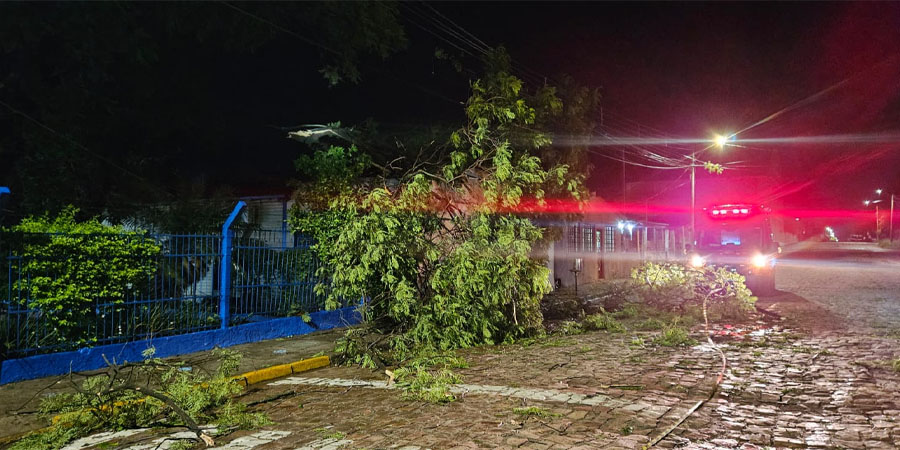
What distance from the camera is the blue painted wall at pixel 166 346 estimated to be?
7496 mm

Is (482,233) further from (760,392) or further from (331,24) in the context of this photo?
(331,24)

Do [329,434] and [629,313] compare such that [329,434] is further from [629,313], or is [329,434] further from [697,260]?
[697,260]

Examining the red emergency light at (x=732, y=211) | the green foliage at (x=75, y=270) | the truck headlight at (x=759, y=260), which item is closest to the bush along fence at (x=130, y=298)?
the green foliage at (x=75, y=270)

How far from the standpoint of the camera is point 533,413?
5852 millimetres

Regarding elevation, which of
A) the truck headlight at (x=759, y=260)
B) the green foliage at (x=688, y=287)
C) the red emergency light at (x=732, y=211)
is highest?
the red emergency light at (x=732, y=211)

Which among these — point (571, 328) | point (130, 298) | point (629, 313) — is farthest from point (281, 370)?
point (629, 313)

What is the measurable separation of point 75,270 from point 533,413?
665 cm

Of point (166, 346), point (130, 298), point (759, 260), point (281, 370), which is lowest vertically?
point (281, 370)

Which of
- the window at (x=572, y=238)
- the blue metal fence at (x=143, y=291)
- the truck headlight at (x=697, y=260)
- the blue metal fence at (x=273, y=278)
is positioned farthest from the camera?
the window at (x=572, y=238)

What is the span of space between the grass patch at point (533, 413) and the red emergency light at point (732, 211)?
15254 millimetres

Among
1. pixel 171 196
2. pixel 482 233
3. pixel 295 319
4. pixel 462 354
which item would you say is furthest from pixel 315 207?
pixel 171 196

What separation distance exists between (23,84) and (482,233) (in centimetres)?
1366

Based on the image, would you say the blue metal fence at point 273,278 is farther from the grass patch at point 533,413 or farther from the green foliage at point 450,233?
the grass patch at point 533,413

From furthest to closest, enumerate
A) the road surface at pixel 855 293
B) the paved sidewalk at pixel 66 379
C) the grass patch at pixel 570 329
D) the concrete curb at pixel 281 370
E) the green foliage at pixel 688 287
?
the green foliage at pixel 688 287 < the road surface at pixel 855 293 < the grass patch at pixel 570 329 < the concrete curb at pixel 281 370 < the paved sidewalk at pixel 66 379
